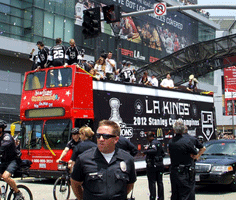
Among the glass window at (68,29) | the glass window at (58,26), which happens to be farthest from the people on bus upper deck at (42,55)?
the glass window at (68,29)

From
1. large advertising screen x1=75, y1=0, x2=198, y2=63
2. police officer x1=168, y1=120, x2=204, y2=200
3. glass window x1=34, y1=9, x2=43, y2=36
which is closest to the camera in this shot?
police officer x1=168, y1=120, x2=204, y2=200

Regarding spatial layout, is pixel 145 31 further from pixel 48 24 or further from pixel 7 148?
pixel 7 148

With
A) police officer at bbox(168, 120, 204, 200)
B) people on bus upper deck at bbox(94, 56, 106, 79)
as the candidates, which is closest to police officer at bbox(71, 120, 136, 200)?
police officer at bbox(168, 120, 204, 200)

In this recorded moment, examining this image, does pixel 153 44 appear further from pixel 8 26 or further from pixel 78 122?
pixel 78 122

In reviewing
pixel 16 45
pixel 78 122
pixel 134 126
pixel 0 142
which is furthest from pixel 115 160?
pixel 16 45

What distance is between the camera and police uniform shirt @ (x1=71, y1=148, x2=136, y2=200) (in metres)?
3.95

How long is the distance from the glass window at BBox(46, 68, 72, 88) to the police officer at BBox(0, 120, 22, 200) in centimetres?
540

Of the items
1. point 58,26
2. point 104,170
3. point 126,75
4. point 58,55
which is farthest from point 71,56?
point 58,26

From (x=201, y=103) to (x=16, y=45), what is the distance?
14838mm

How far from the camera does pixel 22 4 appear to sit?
30.1 metres

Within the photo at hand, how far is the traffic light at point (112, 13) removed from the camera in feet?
45.9

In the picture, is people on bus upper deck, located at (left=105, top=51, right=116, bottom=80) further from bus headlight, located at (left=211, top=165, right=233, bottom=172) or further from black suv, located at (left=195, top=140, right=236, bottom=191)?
bus headlight, located at (left=211, top=165, right=233, bottom=172)

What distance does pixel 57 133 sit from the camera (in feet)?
44.4

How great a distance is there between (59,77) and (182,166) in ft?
23.1
